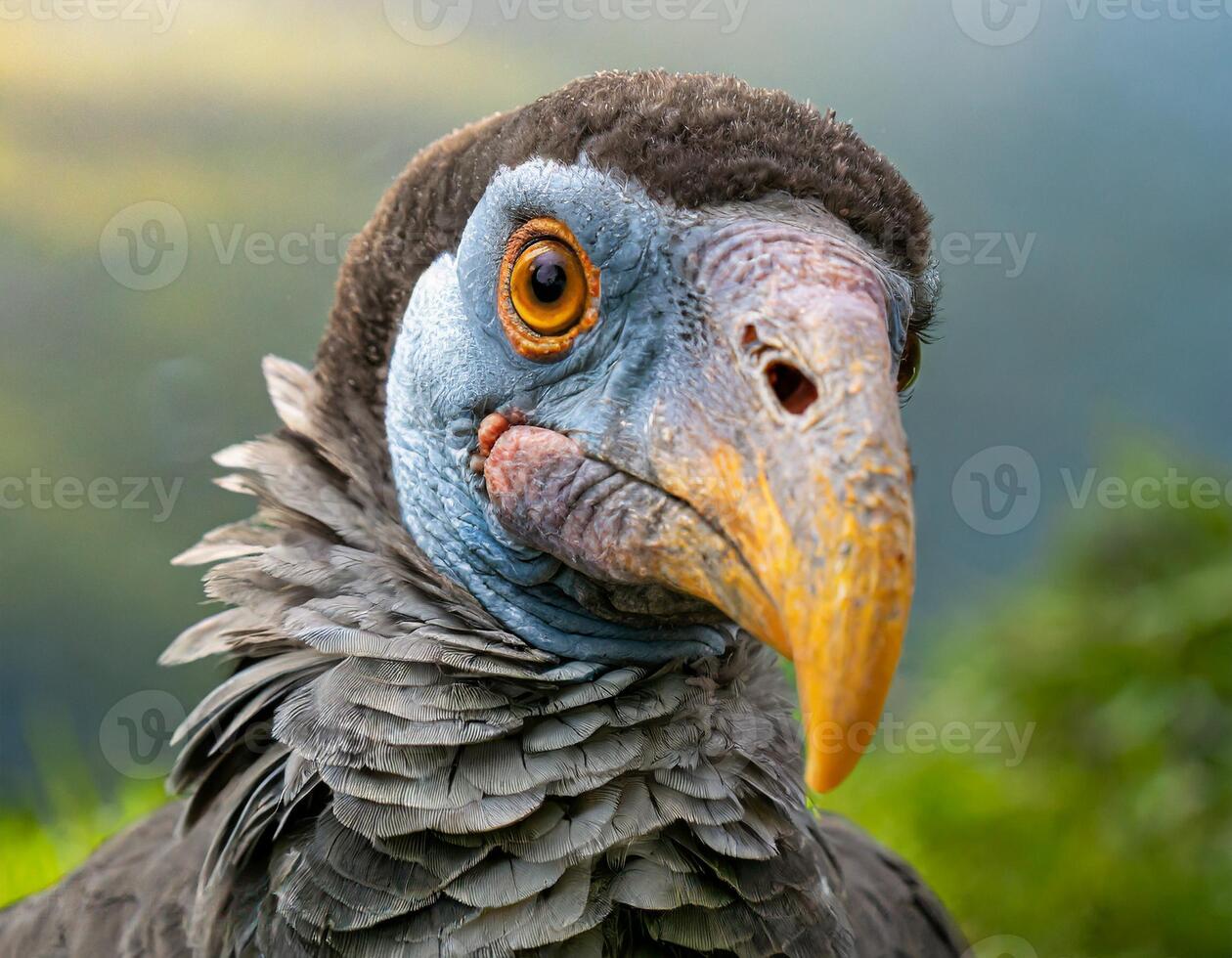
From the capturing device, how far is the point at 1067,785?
16.7 ft

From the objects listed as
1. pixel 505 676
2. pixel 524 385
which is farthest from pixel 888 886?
pixel 524 385

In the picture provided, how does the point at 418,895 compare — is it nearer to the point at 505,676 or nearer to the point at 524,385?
the point at 505,676
